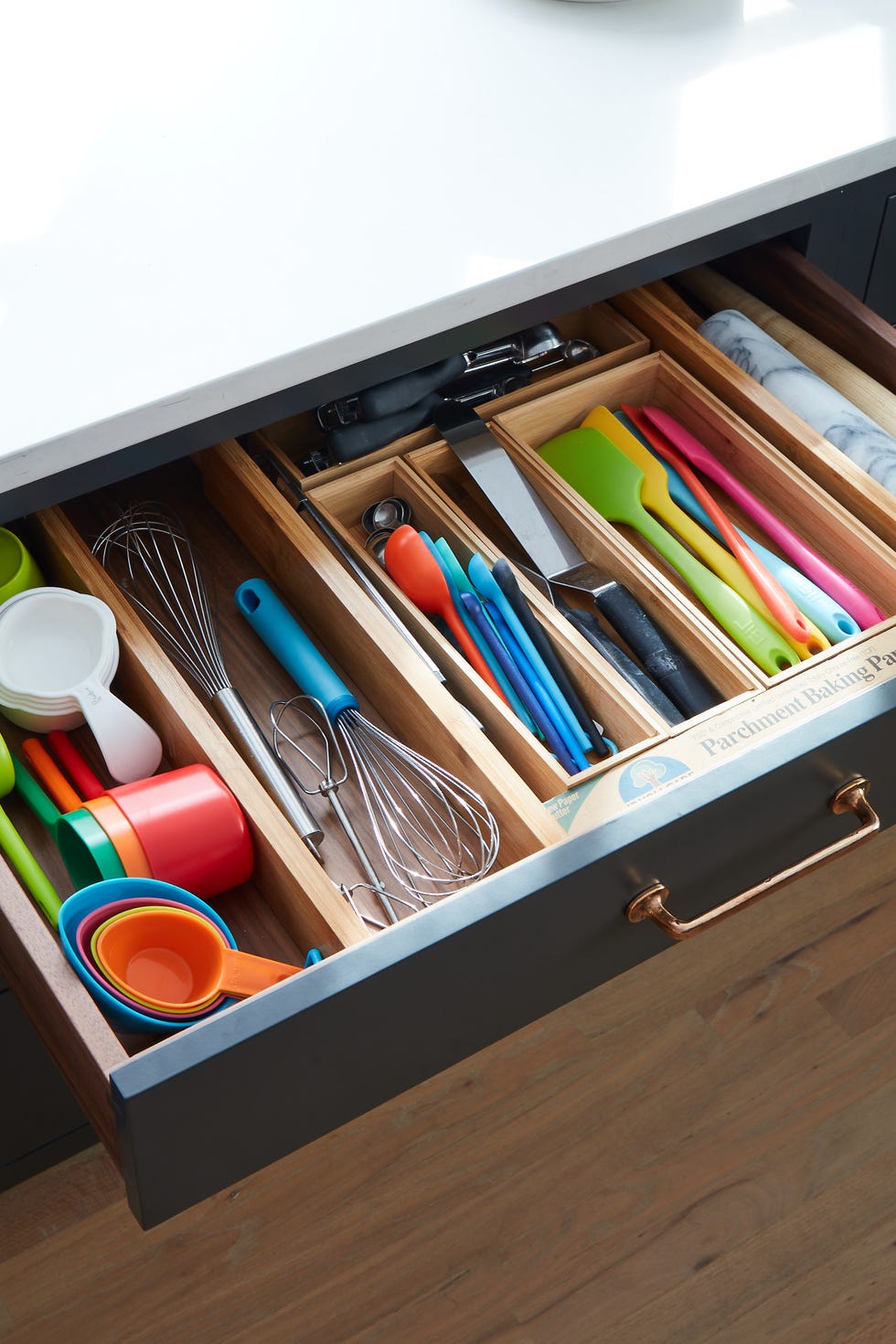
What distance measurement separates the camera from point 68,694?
33.3 inches

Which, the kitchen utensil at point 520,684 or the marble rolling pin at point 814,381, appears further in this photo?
the marble rolling pin at point 814,381

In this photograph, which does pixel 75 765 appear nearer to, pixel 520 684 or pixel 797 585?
pixel 520 684

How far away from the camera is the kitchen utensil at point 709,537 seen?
95cm

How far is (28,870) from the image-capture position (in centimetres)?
78

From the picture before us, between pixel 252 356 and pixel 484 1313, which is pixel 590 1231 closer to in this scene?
pixel 484 1313

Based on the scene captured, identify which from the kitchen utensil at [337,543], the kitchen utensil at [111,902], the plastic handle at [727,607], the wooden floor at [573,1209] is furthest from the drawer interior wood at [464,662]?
the wooden floor at [573,1209]

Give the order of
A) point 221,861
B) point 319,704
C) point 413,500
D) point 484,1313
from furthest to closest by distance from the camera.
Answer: point 484,1313
point 413,500
point 319,704
point 221,861

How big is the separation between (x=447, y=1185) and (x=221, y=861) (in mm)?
525

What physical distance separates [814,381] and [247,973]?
660 mm

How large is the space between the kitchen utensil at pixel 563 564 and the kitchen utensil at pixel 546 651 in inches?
1.7

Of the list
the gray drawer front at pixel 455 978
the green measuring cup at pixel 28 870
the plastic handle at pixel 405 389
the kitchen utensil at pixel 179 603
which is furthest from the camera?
the plastic handle at pixel 405 389

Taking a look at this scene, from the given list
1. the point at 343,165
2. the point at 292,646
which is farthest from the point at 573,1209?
the point at 343,165

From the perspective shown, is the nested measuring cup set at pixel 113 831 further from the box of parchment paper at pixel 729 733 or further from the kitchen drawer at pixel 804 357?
the kitchen drawer at pixel 804 357

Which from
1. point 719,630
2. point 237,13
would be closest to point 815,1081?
point 719,630
